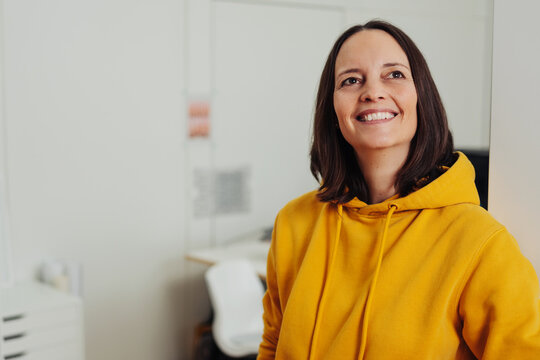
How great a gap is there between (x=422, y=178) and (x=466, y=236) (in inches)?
7.5

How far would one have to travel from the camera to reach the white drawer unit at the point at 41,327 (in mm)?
2553

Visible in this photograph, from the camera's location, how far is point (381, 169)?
1293 millimetres

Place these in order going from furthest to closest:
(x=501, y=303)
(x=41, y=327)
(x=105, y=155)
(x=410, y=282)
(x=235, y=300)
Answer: (x=105, y=155)
(x=235, y=300)
(x=41, y=327)
(x=410, y=282)
(x=501, y=303)

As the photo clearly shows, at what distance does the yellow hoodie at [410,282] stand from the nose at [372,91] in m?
0.20

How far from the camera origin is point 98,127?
3.31 m

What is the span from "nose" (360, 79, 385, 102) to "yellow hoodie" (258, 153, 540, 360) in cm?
20

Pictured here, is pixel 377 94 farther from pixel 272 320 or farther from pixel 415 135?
pixel 272 320

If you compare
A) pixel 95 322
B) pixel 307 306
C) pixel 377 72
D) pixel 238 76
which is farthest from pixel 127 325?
pixel 377 72

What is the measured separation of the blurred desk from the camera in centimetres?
324

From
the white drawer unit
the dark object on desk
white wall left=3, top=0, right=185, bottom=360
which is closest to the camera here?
the dark object on desk

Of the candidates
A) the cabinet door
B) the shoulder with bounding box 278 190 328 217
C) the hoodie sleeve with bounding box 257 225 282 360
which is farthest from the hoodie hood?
the cabinet door

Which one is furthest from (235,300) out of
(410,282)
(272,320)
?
(410,282)

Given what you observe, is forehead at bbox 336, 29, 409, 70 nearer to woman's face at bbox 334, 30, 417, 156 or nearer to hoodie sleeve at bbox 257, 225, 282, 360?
woman's face at bbox 334, 30, 417, 156

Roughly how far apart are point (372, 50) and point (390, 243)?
39cm
